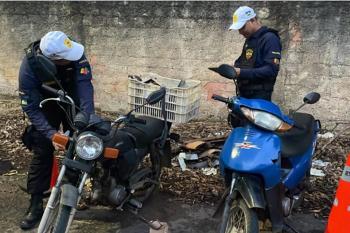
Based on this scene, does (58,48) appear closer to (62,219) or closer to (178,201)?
(62,219)

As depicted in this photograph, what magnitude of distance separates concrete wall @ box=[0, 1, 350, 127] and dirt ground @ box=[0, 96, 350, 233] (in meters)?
1.03

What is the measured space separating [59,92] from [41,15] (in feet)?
14.6

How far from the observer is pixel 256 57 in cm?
442

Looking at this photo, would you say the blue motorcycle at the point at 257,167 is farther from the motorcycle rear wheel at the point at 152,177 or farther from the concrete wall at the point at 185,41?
the concrete wall at the point at 185,41

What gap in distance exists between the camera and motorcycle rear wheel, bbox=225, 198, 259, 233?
3088 mm

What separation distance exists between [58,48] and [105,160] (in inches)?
38.3

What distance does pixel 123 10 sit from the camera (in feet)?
22.8

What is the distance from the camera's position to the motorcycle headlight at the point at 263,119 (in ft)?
10.8

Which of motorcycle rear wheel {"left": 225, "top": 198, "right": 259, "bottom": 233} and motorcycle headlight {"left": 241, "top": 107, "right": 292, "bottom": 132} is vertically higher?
motorcycle headlight {"left": 241, "top": 107, "right": 292, "bottom": 132}

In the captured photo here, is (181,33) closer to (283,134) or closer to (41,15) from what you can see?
(41,15)

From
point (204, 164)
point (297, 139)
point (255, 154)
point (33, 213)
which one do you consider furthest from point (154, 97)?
point (204, 164)

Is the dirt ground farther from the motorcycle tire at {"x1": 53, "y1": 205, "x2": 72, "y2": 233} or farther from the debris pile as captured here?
the motorcycle tire at {"x1": 53, "y1": 205, "x2": 72, "y2": 233}

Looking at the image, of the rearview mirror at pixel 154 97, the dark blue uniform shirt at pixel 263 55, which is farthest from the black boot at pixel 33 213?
the dark blue uniform shirt at pixel 263 55

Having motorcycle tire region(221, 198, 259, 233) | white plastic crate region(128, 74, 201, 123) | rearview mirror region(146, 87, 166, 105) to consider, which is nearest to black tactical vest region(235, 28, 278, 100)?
white plastic crate region(128, 74, 201, 123)
